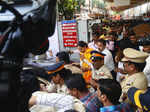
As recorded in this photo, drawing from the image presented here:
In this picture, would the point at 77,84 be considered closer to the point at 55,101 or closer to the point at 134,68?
the point at 55,101

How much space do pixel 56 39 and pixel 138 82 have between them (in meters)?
3.94

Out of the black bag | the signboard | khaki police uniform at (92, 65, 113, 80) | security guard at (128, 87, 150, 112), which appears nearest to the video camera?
the black bag

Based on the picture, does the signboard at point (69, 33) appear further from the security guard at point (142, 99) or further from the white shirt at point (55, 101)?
the security guard at point (142, 99)

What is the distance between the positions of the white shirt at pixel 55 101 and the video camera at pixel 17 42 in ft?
2.65

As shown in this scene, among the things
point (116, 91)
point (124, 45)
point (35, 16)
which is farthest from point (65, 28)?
point (35, 16)

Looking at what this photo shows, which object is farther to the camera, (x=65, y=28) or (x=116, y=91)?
(x=65, y=28)

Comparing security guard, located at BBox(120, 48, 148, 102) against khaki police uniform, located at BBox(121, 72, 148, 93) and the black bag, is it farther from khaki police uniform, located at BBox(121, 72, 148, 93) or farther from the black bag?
the black bag

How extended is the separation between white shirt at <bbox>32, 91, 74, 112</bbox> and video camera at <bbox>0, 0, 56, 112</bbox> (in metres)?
0.81

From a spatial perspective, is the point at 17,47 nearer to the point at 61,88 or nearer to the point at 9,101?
the point at 9,101

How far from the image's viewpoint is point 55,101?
156cm

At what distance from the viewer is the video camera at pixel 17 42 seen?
643 mm

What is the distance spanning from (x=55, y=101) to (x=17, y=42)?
98cm

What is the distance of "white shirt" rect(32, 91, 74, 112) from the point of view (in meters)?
1.50

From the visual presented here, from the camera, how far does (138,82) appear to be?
2.02m
